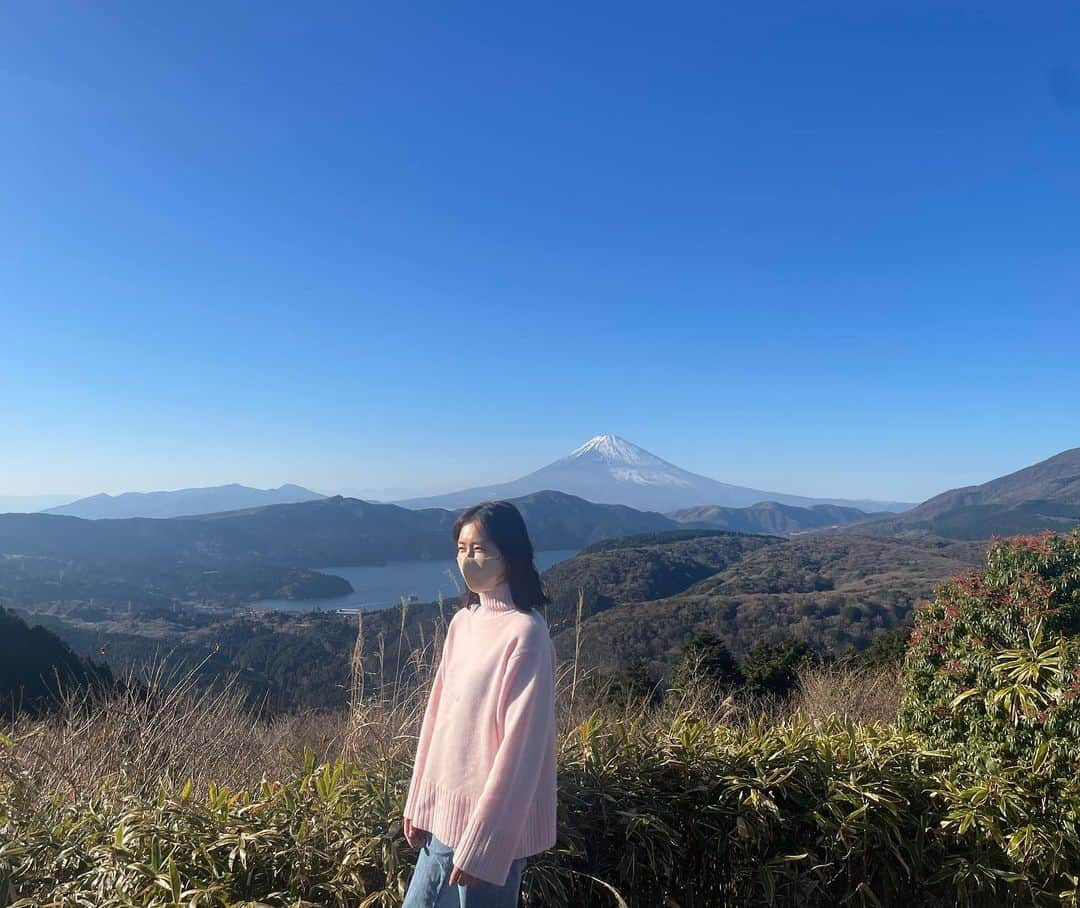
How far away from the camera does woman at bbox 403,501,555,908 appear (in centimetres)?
147

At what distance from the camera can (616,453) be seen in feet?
550

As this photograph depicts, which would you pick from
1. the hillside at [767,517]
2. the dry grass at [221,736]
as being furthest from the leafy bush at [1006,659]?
the hillside at [767,517]

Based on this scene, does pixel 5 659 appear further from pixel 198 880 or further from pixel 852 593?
pixel 852 593

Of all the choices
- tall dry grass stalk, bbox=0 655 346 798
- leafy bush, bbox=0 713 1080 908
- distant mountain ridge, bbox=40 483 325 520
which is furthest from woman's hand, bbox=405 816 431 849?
distant mountain ridge, bbox=40 483 325 520

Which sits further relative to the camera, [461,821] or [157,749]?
[157,749]

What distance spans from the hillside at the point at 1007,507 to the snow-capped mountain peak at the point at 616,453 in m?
67.7

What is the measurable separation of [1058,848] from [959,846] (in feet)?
0.86

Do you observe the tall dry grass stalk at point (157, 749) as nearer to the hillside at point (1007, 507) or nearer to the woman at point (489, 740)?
the woman at point (489, 740)

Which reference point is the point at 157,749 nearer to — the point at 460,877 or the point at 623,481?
the point at 460,877

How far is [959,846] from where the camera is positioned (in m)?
2.28

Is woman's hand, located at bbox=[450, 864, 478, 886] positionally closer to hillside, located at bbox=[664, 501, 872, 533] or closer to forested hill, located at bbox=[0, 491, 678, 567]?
forested hill, located at bbox=[0, 491, 678, 567]

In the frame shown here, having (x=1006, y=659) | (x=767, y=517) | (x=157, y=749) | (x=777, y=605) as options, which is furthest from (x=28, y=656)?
(x=767, y=517)

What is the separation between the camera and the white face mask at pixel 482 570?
1.72m

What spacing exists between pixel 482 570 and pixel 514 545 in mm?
95
